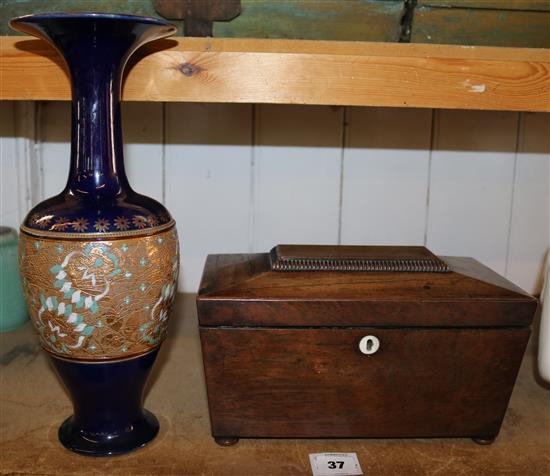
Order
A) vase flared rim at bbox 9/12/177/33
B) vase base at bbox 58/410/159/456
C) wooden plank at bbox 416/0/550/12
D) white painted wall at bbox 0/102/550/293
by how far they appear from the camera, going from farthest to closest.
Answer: white painted wall at bbox 0/102/550/293
wooden plank at bbox 416/0/550/12
vase base at bbox 58/410/159/456
vase flared rim at bbox 9/12/177/33

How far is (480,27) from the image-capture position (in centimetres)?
100

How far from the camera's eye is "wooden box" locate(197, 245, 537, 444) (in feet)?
2.61

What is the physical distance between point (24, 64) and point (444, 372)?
66 centimetres

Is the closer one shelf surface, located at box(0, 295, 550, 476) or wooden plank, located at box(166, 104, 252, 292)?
shelf surface, located at box(0, 295, 550, 476)

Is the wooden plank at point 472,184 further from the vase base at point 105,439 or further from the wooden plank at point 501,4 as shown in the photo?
the vase base at point 105,439

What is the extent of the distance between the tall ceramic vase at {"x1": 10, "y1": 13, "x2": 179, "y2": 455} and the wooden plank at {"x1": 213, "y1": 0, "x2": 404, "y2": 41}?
0.68 feet

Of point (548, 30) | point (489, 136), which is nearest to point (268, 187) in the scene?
point (489, 136)

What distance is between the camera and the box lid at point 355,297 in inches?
31.1

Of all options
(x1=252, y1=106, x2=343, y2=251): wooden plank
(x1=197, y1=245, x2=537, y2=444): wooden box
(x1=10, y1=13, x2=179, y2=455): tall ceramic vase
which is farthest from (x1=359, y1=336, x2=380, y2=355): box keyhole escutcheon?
(x1=252, y1=106, x2=343, y2=251): wooden plank

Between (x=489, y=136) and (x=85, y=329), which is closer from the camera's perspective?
(x=85, y=329)

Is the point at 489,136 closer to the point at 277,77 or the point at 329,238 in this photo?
the point at 329,238

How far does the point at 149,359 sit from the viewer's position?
857 millimetres

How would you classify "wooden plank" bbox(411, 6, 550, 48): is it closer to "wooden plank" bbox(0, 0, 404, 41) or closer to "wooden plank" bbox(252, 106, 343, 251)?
"wooden plank" bbox(0, 0, 404, 41)

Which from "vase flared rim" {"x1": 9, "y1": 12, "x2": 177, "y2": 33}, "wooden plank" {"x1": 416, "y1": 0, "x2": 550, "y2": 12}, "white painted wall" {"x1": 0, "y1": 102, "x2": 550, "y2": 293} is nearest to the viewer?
"vase flared rim" {"x1": 9, "y1": 12, "x2": 177, "y2": 33}
